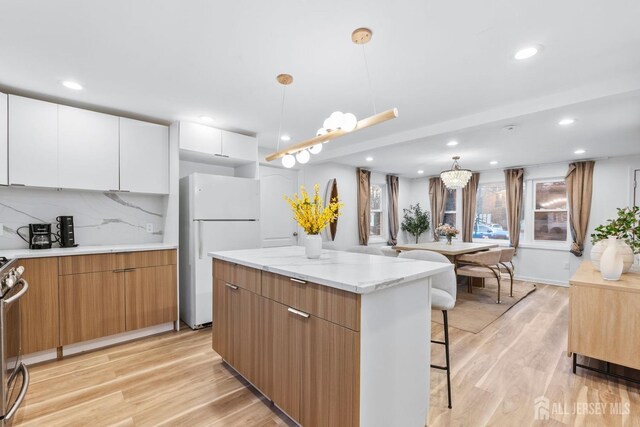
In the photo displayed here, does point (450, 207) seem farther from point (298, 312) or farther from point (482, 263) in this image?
point (298, 312)

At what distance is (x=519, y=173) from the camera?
5.99m

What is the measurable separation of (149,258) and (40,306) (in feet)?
2.89

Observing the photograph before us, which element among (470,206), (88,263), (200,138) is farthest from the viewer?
(470,206)

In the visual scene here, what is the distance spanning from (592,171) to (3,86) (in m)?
8.00

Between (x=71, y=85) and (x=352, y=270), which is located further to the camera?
(x=71, y=85)

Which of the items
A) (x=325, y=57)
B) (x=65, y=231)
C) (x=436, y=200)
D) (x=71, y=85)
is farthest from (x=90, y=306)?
(x=436, y=200)

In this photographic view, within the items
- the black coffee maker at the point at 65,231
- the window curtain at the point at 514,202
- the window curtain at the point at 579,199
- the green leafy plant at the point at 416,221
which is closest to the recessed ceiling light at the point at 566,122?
the window curtain at the point at 579,199

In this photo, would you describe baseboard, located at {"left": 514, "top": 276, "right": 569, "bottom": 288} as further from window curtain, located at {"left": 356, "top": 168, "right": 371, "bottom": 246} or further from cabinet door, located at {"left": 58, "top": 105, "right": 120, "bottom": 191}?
cabinet door, located at {"left": 58, "top": 105, "right": 120, "bottom": 191}

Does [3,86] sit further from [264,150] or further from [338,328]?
[338,328]

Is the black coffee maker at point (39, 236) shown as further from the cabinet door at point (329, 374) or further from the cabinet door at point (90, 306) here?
the cabinet door at point (329, 374)

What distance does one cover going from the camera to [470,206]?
663cm

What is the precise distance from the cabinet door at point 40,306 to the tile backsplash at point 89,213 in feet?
2.08

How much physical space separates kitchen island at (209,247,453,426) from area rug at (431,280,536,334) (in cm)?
205

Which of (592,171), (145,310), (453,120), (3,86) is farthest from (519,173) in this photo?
(3,86)
